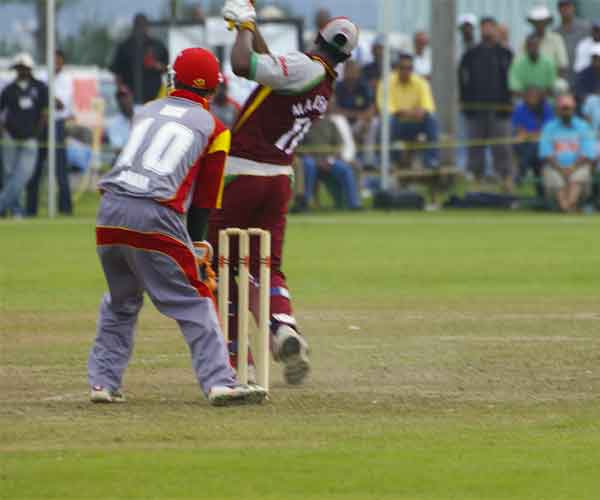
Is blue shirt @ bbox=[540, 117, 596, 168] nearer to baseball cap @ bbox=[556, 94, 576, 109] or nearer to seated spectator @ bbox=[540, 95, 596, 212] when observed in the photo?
seated spectator @ bbox=[540, 95, 596, 212]

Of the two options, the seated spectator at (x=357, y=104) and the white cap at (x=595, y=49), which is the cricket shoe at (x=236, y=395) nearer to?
the white cap at (x=595, y=49)

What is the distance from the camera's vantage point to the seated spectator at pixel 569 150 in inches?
1066

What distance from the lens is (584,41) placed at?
29.2 metres

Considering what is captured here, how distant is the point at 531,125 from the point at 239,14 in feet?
61.8

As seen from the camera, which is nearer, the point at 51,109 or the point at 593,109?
the point at 51,109

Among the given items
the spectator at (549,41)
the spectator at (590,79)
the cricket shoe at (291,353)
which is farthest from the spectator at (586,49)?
the cricket shoe at (291,353)

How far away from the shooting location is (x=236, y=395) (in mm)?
9531

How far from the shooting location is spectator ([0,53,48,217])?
26531 mm

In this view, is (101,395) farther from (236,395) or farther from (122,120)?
(122,120)

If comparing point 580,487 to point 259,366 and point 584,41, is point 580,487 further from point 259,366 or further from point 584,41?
point 584,41

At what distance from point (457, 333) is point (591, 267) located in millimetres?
5979

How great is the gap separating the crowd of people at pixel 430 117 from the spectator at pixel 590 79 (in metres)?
0.02

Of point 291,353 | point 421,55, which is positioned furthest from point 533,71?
point 291,353

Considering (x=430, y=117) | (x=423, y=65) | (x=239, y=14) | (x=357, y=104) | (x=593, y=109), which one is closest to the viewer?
(x=239, y=14)
